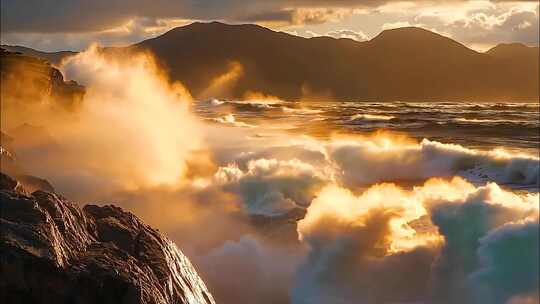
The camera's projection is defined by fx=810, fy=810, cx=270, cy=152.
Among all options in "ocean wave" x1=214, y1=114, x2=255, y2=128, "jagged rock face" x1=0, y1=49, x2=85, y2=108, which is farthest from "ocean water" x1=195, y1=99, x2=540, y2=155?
"jagged rock face" x1=0, y1=49, x2=85, y2=108

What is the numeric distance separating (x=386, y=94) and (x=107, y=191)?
155 m

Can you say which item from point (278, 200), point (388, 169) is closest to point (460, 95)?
point (388, 169)

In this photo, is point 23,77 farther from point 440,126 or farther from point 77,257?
point 440,126

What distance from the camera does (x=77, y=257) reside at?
697cm

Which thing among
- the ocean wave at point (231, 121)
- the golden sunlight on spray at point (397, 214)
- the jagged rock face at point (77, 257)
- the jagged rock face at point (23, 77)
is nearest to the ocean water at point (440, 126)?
the ocean wave at point (231, 121)

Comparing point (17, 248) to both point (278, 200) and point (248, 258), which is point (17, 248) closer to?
point (248, 258)

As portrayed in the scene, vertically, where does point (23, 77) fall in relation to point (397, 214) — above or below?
above

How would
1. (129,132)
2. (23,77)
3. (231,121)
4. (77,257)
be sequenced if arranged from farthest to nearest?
(231,121), (129,132), (23,77), (77,257)

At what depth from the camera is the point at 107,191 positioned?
37688mm

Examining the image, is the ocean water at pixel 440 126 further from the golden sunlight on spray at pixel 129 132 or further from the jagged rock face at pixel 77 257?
the jagged rock face at pixel 77 257

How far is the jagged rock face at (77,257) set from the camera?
639cm

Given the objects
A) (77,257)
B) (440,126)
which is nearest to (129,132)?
(440,126)

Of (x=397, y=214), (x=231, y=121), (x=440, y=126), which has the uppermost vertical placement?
(x=397, y=214)

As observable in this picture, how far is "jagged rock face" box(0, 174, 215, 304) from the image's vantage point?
639cm
